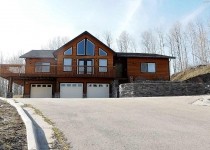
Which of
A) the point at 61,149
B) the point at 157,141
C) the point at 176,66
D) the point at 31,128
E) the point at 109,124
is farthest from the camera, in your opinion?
the point at 176,66

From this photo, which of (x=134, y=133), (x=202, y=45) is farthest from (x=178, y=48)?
(x=134, y=133)

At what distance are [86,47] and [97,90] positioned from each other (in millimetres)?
5074

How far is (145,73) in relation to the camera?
31438mm

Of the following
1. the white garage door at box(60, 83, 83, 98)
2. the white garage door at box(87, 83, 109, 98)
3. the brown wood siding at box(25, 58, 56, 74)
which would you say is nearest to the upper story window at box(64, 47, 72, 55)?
the brown wood siding at box(25, 58, 56, 74)

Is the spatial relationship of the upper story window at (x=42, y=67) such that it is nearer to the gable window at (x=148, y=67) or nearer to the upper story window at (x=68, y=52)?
the upper story window at (x=68, y=52)

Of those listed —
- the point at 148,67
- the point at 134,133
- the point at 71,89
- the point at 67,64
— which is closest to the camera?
the point at 134,133

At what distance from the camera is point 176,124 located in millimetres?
7648

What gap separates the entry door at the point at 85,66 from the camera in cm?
2989

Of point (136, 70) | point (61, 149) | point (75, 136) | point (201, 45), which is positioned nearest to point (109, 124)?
point (75, 136)

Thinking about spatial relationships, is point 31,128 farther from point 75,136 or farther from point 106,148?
point 106,148

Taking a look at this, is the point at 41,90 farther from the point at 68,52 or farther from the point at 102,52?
the point at 102,52

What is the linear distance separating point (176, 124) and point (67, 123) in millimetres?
3061

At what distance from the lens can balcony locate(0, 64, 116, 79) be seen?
28.3 meters

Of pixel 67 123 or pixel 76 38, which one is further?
pixel 76 38
